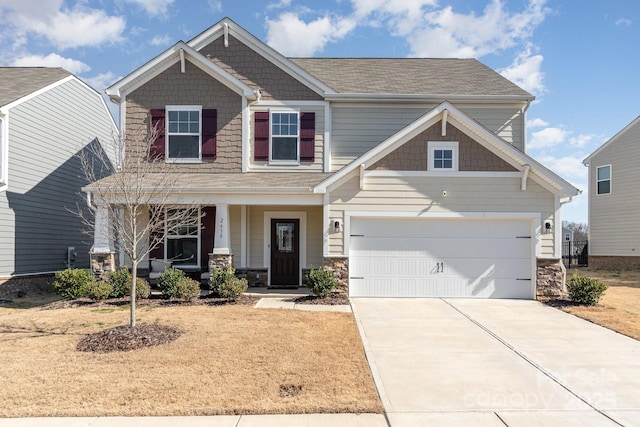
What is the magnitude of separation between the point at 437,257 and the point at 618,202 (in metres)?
14.5

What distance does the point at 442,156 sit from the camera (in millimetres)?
11008

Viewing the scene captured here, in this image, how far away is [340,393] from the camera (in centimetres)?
493

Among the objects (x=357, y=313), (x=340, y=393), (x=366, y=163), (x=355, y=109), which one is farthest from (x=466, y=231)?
(x=340, y=393)

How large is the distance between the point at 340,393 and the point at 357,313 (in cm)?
447

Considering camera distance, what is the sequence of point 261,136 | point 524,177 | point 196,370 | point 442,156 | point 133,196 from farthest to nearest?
point 261,136, point 442,156, point 524,177, point 133,196, point 196,370

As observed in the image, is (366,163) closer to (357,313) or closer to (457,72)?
(357,313)

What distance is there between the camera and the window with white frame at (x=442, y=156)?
11.0 meters

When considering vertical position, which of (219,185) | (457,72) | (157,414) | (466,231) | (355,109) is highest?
(457,72)

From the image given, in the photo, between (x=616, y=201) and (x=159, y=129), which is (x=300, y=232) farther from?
(x=616, y=201)

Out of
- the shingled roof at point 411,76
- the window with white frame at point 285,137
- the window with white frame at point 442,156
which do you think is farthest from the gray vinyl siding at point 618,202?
the window with white frame at point 285,137

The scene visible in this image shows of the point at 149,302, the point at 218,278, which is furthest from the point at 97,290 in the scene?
the point at 218,278

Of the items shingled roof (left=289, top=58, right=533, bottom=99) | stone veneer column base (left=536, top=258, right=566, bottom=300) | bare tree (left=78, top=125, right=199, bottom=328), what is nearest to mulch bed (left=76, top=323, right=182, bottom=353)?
bare tree (left=78, top=125, right=199, bottom=328)

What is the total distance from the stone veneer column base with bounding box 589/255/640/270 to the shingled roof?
11751 mm

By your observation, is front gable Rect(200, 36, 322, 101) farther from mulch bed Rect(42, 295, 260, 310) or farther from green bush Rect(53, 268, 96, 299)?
green bush Rect(53, 268, 96, 299)
